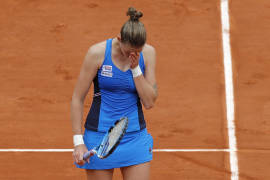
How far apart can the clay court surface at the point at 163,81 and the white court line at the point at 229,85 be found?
0.06 metres

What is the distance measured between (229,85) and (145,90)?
466 cm

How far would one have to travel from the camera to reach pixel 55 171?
7.52 metres

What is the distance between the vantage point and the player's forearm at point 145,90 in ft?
14.8

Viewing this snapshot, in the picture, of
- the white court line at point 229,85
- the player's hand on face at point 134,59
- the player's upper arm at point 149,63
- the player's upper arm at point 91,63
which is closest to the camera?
the player's hand on face at point 134,59

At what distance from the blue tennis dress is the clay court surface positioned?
2.77 meters

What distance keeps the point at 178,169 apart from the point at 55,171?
1.53 m

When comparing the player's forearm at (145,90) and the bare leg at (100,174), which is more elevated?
the player's forearm at (145,90)

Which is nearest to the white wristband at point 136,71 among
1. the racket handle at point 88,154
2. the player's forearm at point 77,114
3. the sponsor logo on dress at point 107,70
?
the sponsor logo on dress at point 107,70

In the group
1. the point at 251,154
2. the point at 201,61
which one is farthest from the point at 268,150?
the point at 201,61

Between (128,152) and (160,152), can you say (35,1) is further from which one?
(128,152)

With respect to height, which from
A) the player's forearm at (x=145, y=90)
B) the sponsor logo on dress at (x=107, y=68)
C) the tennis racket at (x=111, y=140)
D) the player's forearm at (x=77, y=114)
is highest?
the sponsor logo on dress at (x=107, y=68)

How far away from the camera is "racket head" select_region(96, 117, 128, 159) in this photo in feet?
13.9

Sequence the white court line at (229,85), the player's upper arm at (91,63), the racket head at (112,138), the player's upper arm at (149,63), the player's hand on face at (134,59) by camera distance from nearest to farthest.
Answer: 1. the racket head at (112,138)
2. the player's hand on face at (134,59)
3. the player's upper arm at (91,63)
4. the player's upper arm at (149,63)
5. the white court line at (229,85)

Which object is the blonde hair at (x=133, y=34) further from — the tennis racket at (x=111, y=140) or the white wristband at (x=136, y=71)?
the tennis racket at (x=111, y=140)
